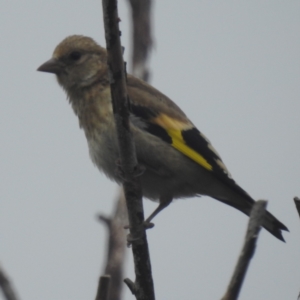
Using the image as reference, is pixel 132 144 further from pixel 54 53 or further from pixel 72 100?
pixel 54 53

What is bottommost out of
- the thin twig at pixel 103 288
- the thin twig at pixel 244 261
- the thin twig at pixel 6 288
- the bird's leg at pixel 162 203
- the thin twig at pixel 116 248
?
the bird's leg at pixel 162 203

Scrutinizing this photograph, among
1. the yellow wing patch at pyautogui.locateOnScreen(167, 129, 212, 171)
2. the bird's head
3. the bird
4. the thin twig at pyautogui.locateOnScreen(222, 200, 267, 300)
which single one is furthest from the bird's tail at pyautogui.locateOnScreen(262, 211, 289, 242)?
the thin twig at pyautogui.locateOnScreen(222, 200, 267, 300)

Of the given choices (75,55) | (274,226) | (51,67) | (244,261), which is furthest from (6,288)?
(75,55)

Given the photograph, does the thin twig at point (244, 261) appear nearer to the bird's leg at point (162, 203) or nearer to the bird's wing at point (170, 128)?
the bird's wing at point (170, 128)

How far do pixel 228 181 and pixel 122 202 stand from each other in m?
1.04

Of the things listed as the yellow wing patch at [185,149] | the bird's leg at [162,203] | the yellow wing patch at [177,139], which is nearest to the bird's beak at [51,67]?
the yellow wing patch at [177,139]

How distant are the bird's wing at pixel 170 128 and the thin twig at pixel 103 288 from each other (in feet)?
7.92

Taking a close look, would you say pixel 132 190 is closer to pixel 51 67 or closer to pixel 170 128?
pixel 170 128

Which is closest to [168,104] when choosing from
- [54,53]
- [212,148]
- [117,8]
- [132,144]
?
[212,148]

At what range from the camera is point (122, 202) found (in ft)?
17.1

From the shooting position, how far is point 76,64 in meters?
6.41

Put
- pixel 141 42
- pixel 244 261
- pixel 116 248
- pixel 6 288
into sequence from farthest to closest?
pixel 141 42 < pixel 116 248 < pixel 6 288 < pixel 244 261

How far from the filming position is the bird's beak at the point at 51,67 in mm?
6320

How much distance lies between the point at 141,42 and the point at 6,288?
115 inches
